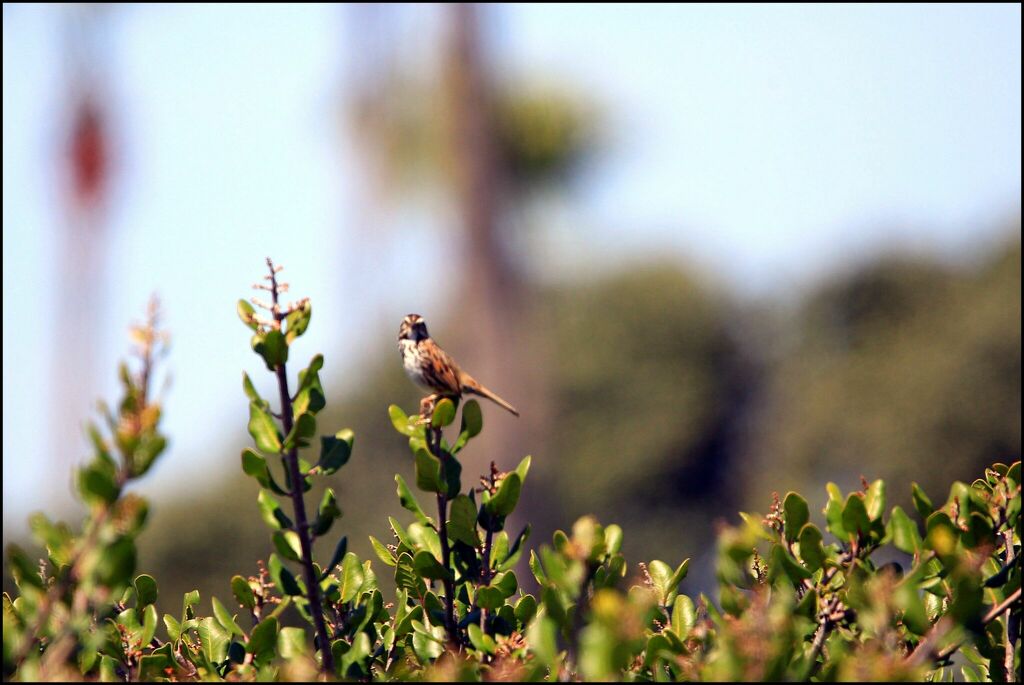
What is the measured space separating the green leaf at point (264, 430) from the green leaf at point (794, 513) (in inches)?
37.8

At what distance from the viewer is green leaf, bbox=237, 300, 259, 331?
8.57 feet

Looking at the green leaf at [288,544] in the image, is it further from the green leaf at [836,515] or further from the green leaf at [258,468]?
the green leaf at [836,515]

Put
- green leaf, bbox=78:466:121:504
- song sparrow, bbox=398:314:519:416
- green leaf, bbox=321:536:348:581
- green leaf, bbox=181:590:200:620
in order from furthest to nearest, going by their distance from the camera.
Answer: song sparrow, bbox=398:314:519:416 < green leaf, bbox=181:590:200:620 < green leaf, bbox=321:536:348:581 < green leaf, bbox=78:466:121:504

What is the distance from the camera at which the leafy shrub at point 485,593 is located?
7.10ft

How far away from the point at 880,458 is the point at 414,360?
3662 cm

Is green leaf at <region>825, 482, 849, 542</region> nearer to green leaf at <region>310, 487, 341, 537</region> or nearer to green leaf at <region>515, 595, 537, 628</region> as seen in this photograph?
green leaf at <region>515, 595, 537, 628</region>

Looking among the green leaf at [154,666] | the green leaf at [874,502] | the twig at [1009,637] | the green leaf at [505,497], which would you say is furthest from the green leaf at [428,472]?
the twig at [1009,637]

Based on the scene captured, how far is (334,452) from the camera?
2.75 meters

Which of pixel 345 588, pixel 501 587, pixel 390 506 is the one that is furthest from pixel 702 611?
pixel 390 506

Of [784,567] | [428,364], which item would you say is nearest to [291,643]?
[784,567]

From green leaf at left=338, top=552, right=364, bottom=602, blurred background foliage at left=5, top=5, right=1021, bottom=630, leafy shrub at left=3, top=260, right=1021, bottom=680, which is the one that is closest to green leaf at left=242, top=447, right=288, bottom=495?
leafy shrub at left=3, top=260, right=1021, bottom=680

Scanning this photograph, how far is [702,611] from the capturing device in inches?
113

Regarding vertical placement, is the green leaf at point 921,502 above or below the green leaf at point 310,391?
below

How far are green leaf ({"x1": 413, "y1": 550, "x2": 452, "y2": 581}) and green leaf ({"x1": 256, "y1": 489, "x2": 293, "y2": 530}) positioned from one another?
301mm
